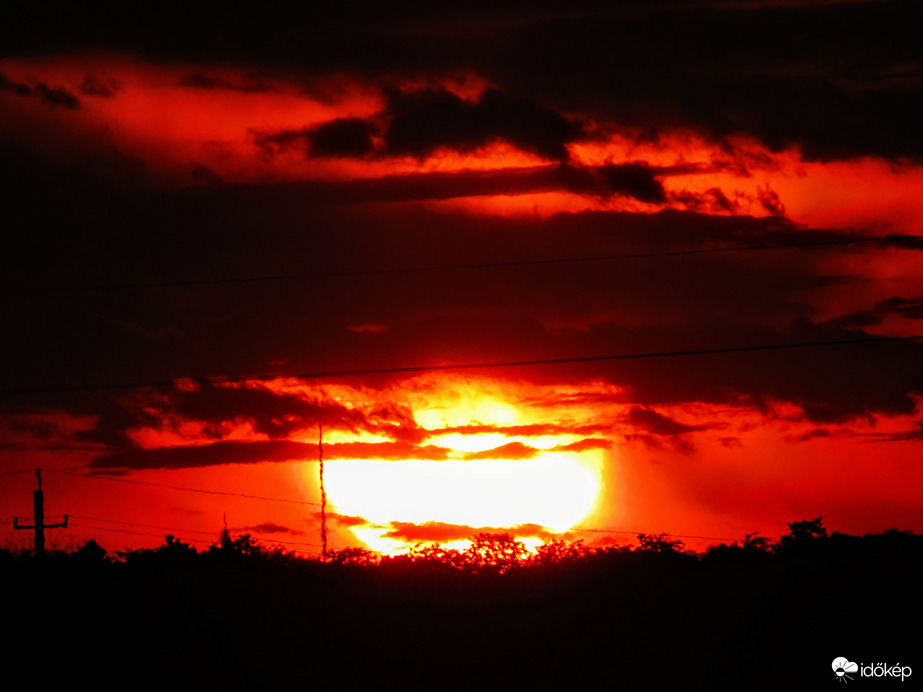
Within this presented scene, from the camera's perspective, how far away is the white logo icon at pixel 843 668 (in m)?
40.8

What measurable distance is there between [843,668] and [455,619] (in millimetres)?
12259

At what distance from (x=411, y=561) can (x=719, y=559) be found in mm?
11239

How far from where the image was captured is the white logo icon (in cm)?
4078

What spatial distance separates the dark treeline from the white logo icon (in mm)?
390

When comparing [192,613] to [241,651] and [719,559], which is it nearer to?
[241,651]

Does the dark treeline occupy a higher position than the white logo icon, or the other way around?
the dark treeline

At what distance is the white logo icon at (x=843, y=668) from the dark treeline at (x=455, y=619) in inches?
15.3

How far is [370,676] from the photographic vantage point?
4266 centimetres

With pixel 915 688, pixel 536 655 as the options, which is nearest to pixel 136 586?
pixel 536 655

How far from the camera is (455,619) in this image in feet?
151
